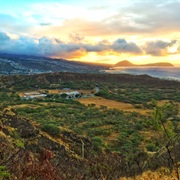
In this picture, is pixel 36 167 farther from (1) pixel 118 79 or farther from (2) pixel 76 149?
(1) pixel 118 79

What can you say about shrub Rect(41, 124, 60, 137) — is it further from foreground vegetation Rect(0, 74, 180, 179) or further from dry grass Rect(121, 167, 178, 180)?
dry grass Rect(121, 167, 178, 180)

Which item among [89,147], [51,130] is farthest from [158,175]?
[51,130]

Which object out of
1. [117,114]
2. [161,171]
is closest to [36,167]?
[161,171]

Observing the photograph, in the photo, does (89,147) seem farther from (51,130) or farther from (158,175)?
(158,175)

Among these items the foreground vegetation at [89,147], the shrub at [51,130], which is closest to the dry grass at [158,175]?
the foreground vegetation at [89,147]

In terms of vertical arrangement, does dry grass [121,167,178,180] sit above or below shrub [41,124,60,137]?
above

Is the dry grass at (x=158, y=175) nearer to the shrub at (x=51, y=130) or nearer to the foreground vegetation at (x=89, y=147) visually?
the foreground vegetation at (x=89, y=147)

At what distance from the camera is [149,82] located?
90375mm

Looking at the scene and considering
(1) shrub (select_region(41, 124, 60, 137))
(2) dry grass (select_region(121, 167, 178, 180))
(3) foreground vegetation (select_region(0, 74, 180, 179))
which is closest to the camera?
(3) foreground vegetation (select_region(0, 74, 180, 179))

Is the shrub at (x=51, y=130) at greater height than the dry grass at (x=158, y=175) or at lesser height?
lesser

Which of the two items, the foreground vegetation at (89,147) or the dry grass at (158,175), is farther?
the dry grass at (158,175)

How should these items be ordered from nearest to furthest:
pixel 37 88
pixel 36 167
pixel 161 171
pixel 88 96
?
pixel 36 167, pixel 161 171, pixel 88 96, pixel 37 88

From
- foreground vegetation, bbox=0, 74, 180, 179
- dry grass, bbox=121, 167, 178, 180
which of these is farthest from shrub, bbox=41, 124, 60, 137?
dry grass, bbox=121, 167, 178, 180

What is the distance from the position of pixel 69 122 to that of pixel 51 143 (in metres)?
16.7
